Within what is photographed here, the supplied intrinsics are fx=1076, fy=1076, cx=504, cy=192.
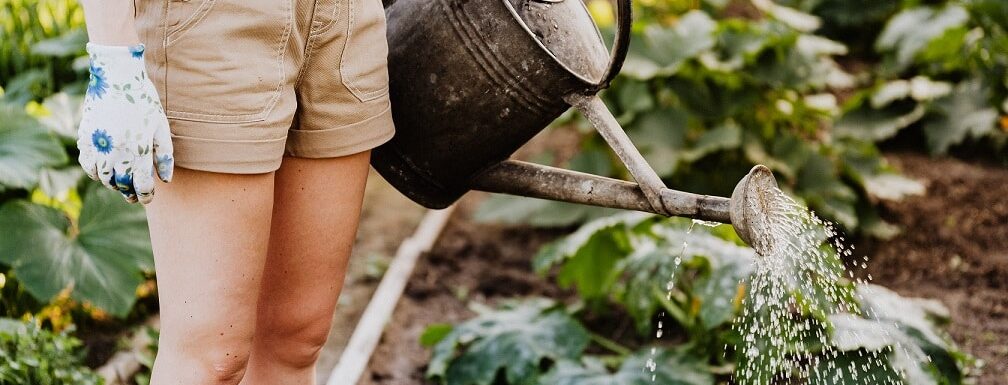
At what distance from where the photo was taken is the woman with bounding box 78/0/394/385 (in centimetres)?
144

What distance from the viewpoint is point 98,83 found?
4.70ft

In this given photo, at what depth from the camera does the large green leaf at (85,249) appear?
2.57 metres

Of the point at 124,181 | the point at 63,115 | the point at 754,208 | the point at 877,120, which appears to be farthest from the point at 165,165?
the point at 877,120

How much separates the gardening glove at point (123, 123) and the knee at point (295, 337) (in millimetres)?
472

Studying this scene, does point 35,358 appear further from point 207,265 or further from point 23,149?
point 207,265

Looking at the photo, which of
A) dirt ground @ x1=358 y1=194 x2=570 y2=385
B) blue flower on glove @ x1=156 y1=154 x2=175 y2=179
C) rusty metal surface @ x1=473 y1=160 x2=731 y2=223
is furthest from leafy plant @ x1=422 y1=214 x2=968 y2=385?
blue flower on glove @ x1=156 y1=154 x2=175 y2=179

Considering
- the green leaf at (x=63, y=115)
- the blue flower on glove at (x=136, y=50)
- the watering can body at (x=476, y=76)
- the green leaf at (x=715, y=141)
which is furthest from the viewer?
the green leaf at (x=715, y=141)

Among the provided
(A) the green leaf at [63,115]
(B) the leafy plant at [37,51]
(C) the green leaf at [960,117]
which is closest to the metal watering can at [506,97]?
(A) the green leaf at [63,115]

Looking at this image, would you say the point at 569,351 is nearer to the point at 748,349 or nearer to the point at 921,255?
the point at 748,349

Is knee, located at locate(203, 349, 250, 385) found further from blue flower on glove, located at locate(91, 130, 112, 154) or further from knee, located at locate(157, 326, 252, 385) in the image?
blue flower on glove, located at locate(91, 130, 112, 154)

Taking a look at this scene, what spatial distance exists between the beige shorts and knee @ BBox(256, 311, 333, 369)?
373mm

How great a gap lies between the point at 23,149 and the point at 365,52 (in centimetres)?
140

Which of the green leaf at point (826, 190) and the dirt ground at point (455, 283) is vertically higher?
the green leaf at point (826, 190)

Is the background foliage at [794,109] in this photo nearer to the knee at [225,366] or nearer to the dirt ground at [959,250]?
the dirt ground at [959,250]
